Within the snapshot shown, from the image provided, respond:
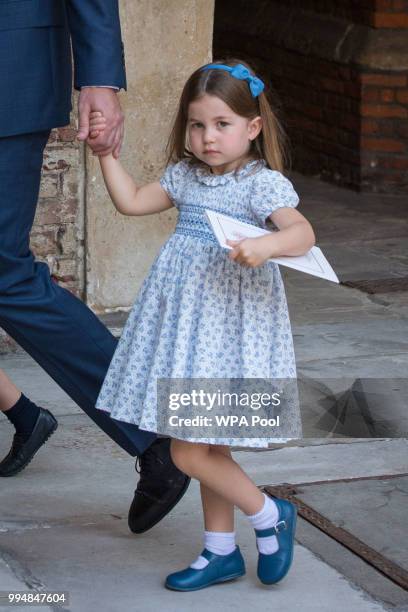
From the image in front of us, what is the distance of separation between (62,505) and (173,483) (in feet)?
1.29

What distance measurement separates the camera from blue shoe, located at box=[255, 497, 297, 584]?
3.11 meters

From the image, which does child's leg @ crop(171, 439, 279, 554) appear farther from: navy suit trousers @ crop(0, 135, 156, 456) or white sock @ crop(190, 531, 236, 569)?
navy suit trousers @ crop(0, 135, 156, 456)

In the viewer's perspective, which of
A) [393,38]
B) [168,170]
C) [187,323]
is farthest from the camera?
[393,38]

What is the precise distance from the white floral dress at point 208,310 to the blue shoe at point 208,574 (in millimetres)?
297

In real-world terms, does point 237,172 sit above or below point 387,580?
above

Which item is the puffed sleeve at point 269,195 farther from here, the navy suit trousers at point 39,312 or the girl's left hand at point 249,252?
the navy suit trousers at point 39,312

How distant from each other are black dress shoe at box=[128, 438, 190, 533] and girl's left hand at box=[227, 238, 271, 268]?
754mm

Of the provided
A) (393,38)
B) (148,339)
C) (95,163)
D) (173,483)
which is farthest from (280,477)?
(393,38)

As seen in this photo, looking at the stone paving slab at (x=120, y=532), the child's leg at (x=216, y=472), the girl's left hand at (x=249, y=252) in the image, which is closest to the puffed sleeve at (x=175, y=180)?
the girl's left hand at (x=249, y=252)

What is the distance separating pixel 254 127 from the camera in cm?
311

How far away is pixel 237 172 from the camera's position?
10.2 ft

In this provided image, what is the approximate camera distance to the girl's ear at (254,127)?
3.09m

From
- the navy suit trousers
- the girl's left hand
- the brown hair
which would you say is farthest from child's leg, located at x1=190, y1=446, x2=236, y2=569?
the brown hair

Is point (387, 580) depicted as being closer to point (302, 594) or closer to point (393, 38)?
point (302, 594)
